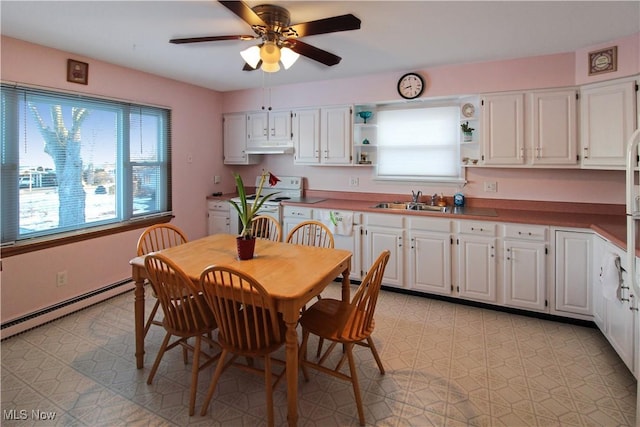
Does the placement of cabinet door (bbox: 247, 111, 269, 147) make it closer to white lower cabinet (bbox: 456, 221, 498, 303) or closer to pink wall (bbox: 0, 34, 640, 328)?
pink wall (bbox: 0, 34, 640, 328)

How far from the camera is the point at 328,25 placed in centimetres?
201

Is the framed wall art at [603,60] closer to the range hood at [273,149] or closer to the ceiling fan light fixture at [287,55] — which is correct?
the ceiling fan light fixture at [287,55]

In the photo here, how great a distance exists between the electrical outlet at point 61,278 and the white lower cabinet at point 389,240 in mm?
2871

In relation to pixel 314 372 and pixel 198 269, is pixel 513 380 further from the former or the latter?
pixel 198 269

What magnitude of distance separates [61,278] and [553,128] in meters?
4.65

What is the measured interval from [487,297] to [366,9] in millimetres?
2632

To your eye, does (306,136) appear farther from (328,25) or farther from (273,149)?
(328,25)

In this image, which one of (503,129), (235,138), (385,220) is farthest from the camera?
(235,138)

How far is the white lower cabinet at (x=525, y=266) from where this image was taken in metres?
3.05

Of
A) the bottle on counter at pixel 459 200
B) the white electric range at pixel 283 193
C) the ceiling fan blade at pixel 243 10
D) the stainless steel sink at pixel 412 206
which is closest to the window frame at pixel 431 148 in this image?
the bottle on counter at pixel 459 200

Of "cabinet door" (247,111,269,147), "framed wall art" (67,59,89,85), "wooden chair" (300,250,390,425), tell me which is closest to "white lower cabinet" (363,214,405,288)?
"wooden chair" (300,250,390,425)

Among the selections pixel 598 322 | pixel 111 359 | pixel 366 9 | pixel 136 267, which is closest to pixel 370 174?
pixel 366 9

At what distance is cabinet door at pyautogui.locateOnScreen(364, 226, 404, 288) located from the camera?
363 cm

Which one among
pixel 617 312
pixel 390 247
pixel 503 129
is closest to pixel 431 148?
pixel 503 129
